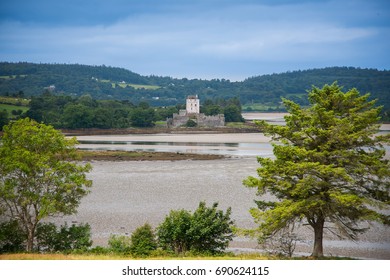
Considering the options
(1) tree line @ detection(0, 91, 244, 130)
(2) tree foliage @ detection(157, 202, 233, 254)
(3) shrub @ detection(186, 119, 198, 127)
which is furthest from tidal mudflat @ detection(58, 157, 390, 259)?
(3) shrub @ detection(186, 119, 198, 127)

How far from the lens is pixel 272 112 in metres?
93.8

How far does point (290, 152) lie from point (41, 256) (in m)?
6.36

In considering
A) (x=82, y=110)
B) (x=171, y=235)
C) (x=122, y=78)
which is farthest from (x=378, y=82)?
(x=122, y=78)

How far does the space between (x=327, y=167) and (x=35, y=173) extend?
7.89 m

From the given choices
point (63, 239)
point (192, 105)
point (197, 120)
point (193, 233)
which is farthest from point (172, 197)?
point (192, 105)

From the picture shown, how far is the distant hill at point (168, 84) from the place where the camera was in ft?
106

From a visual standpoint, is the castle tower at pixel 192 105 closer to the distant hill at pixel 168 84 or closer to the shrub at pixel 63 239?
the distant hill at pixel 168 84

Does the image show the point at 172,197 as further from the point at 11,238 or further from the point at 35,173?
the point at 11,238

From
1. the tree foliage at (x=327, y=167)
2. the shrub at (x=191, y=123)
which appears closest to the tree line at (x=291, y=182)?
the tree foliage at (x=327, y=167)

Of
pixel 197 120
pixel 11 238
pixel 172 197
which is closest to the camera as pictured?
pixel 11 238

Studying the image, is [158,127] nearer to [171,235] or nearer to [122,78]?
[122,78]

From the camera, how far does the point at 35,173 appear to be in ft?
47.5

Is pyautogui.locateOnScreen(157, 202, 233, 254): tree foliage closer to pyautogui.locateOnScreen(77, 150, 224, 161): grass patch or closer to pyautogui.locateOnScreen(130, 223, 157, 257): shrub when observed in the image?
pyautogui.locateOnScreen(130, 223, 157, 257): shrub
